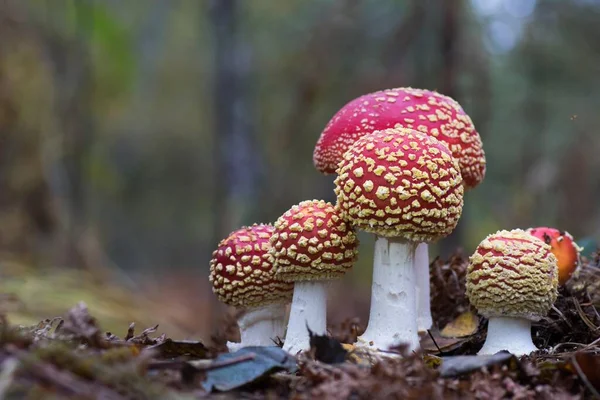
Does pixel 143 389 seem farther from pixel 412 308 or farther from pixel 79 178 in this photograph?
pixel 79 178

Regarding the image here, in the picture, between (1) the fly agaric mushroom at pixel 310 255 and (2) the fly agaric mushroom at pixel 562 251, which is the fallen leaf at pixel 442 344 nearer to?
(1) the fly agaric mushroom at pixel 310 255

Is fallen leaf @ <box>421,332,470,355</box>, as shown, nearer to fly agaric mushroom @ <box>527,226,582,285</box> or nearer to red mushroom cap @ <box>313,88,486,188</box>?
fly agaric mushroom @ <box>527,226,582,285</box>

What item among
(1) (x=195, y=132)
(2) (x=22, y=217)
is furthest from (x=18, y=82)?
(1) (x=195, y=132)

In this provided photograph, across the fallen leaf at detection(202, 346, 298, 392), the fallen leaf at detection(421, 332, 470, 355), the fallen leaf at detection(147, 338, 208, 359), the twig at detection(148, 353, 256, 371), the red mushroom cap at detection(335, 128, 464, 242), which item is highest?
the red mushroom cap at detection(335, 128, 464, 242)

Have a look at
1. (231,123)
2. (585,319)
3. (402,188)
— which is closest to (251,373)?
(402,188)

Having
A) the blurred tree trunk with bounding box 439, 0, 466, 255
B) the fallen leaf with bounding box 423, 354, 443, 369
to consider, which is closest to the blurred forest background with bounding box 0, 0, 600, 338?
the blurred tree trunk with bounding box 439, 0, 466, 255
